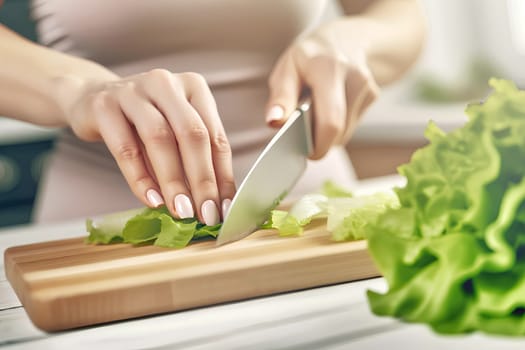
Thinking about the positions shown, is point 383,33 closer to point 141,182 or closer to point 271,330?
point 141,182

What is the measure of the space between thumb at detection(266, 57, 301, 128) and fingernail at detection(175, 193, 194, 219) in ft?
0.62

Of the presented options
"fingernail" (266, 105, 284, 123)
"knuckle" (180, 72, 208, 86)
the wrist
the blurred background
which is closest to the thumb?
"fingernail" (266, 105, 284, 123)

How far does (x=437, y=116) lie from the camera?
2.52 m

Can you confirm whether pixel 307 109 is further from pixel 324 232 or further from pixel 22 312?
pixel 22 312

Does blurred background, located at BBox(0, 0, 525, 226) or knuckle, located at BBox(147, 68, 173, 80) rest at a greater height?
knuckle, located at BBox(147, 68, 173, 80)

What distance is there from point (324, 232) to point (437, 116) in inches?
67.8

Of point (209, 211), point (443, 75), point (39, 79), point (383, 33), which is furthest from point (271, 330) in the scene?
point (443, 75)

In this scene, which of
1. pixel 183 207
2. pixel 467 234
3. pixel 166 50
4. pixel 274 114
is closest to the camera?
pixel 467 234

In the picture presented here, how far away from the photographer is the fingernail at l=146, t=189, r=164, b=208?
2.93 ft

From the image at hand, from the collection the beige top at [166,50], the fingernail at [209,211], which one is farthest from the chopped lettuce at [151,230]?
the beige top at [166,50]

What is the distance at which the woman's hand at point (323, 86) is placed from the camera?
1062 millimetres

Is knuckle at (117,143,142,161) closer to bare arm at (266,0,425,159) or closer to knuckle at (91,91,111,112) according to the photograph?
knuckle at (91,91,111,112)

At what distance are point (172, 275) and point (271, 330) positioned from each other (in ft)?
0.45

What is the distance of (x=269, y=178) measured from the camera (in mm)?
897
